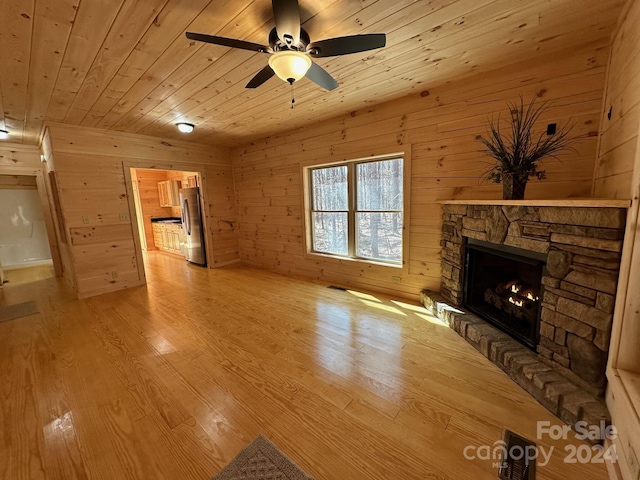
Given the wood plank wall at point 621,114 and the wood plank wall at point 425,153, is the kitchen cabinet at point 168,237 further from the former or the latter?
the wood plank wall at point 621,114

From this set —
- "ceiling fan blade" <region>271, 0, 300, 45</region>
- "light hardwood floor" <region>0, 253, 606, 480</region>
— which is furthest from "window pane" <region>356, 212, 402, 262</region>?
"ceiling fan blade" <region>271, 0, 300, 45</region>

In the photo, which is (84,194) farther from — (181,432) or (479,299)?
(479,299)

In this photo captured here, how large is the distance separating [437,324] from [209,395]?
7.26 ft

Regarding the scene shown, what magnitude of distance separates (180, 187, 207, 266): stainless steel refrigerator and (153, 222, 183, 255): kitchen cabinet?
88 centimetres

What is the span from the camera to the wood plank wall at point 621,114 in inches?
54.9

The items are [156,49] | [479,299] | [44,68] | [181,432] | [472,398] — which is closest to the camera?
[181,432]

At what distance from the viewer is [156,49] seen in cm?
183

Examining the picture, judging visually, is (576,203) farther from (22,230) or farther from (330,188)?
(22,230)

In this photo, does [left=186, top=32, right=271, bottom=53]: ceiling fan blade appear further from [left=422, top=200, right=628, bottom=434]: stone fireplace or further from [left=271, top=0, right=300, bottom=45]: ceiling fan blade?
[left=422, top=200, right=628, bottom=434]: stone fireplace

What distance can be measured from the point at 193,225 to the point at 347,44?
499 cm

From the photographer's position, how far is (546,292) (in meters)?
1.70

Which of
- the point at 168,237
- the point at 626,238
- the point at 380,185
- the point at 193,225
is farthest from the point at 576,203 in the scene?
the point at 168,237

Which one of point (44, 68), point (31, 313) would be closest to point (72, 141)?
point (44, 68)

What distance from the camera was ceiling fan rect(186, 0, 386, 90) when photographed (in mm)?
1300
